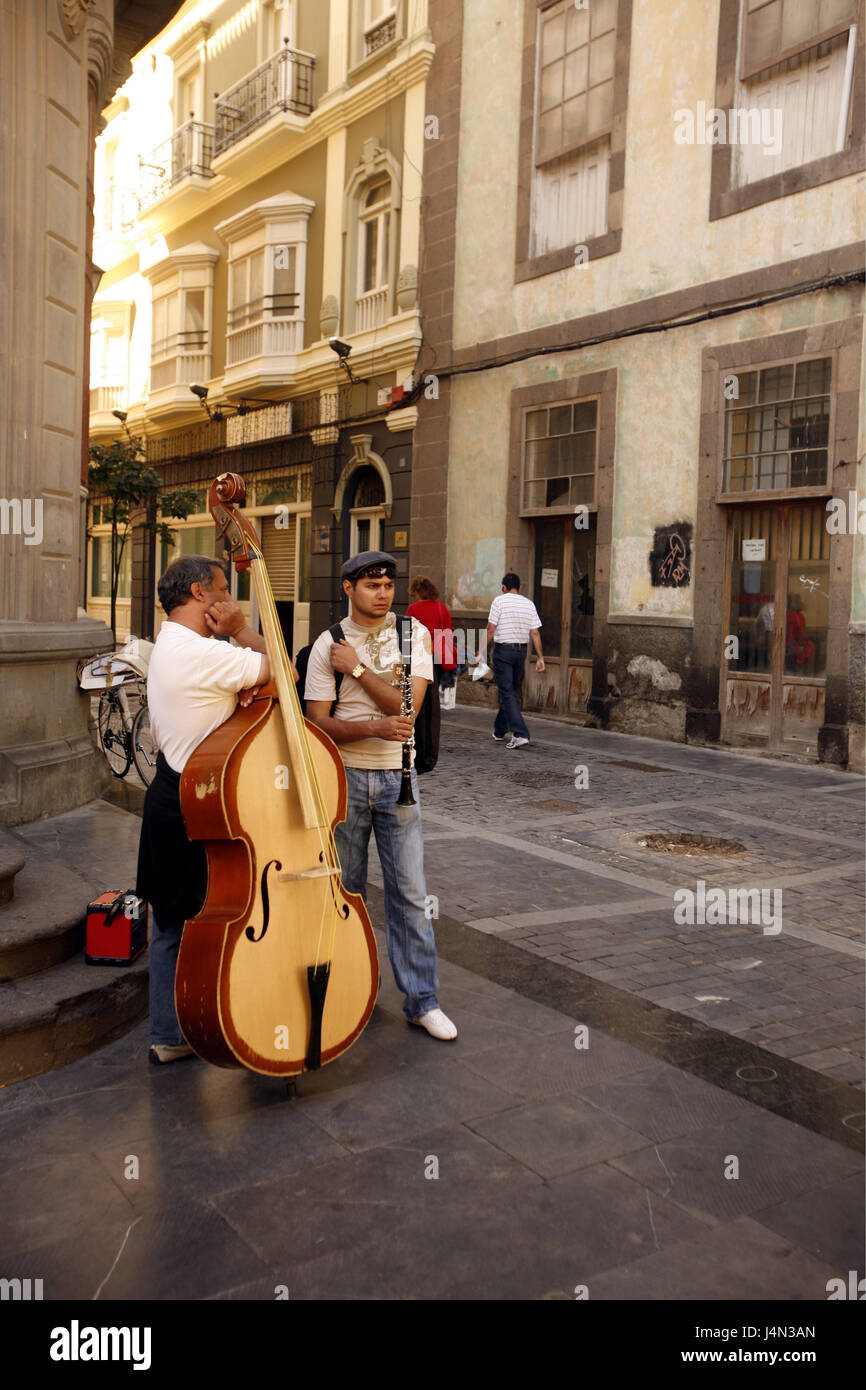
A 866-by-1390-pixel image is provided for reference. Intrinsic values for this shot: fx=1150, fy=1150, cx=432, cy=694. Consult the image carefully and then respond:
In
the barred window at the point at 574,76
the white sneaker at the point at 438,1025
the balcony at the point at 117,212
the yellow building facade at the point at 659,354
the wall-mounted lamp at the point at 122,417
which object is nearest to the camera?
the white sneaker at the point at 438,1025

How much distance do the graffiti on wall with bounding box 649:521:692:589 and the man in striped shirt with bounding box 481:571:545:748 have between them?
5.40 ft

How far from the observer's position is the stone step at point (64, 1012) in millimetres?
3846

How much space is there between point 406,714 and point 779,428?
8.71 m

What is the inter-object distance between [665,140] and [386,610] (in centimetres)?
1081

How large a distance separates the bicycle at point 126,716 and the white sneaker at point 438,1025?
4.55 metres

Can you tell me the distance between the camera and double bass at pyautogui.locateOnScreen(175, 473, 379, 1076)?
333 cm

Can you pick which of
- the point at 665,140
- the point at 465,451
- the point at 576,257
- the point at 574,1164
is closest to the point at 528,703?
the point at 465,451

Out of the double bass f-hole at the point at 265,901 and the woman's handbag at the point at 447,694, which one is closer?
the double bass f-hole at the point at 265,901

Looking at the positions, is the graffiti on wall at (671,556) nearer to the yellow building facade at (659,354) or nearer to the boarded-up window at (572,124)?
the yellow building facade at (659,354)

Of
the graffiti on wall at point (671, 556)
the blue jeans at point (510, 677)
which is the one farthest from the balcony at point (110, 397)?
the blue jeans at point (510, 677)

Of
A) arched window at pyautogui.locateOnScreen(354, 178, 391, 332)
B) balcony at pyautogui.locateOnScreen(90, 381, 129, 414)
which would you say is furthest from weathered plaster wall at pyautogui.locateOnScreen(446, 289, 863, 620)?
balcony at pyautogui.locateOnScreen(90, 381, 129, 414)

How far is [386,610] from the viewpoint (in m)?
4.25

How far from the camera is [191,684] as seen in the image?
364 cm
